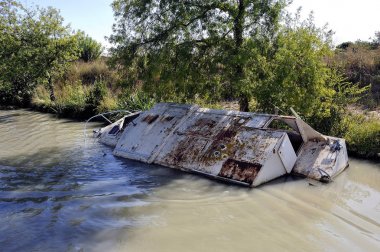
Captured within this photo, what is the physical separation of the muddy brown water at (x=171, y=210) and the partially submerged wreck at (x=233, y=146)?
24 cm

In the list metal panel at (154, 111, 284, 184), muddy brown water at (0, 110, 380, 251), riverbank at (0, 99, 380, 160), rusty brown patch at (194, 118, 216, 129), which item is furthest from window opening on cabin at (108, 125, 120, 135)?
rusty brown patch at (194, 118, 216, 129)

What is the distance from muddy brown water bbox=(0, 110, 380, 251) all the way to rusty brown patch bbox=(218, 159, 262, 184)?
0.63 feet

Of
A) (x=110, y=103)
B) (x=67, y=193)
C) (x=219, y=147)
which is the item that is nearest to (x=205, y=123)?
(x=219, y=147)

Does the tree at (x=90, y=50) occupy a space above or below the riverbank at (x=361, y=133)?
above

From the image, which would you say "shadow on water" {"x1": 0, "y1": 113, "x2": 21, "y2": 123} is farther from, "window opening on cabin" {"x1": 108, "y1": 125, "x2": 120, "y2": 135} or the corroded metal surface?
the corroded metal surface

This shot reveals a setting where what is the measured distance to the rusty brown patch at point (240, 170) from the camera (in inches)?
259

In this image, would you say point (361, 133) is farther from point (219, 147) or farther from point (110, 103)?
point (110, 103)

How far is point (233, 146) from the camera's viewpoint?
283 inches

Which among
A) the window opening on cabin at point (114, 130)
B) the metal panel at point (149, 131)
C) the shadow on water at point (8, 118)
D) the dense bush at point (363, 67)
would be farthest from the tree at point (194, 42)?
the shadow on water at point (8, 118)

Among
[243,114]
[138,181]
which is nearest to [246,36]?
[243,114]

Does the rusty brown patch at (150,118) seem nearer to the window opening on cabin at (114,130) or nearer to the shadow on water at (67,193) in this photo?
the shadow on water at (67,193)

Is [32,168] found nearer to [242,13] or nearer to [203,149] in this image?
[203,149]

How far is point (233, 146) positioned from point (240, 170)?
60 cm

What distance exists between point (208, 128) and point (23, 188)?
12.3 feet
